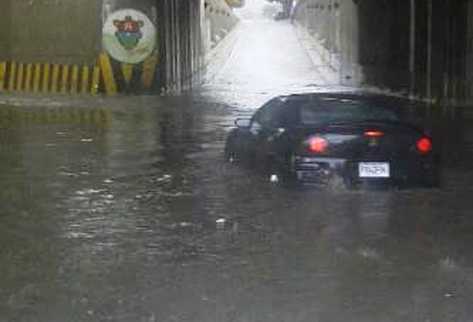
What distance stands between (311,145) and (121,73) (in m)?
22.3

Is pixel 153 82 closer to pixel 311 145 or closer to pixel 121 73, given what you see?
pixel 121 73

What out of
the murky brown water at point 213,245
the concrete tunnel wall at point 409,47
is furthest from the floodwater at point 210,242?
the concrete tunnel wall at point 409,47

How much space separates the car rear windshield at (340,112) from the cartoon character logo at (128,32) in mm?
20983

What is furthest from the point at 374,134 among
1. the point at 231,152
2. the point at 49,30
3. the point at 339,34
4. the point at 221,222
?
the point at 339,34

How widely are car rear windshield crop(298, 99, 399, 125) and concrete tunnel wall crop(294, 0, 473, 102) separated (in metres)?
15.5

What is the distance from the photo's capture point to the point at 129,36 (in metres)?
33.8

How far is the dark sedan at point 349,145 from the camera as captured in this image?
12.5m

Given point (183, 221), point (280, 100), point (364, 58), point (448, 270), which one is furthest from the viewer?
point (364, 58)

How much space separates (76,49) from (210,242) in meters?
27.0

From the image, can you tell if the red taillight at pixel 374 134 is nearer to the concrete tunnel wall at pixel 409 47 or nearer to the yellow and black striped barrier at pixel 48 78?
the concrete tunnel wall at pixel 409 47

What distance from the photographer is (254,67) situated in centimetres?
5184

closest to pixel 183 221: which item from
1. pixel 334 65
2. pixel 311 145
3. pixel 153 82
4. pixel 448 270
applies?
pixel 311 145

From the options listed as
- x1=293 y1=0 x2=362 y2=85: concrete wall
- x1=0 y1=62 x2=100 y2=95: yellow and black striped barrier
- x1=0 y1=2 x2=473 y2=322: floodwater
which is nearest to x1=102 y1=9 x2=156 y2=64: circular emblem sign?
x1=0 y1=62 x2=100 y2=95: yellow and black striped barrier

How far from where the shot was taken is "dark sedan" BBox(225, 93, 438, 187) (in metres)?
12.5
